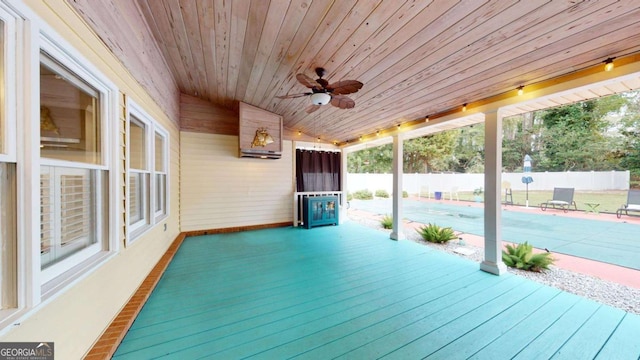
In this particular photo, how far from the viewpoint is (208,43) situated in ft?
9.68

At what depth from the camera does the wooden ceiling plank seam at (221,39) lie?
2.28 meters

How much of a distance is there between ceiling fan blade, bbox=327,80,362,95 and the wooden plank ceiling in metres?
0.37

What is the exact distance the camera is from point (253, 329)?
2.00m

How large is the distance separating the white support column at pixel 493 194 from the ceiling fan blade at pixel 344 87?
2138 mm

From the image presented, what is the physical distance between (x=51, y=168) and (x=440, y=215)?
29.4 ft

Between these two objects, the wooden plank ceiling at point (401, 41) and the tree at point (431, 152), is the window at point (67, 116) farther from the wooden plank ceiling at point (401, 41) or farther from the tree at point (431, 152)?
the tree at point (431, 152)

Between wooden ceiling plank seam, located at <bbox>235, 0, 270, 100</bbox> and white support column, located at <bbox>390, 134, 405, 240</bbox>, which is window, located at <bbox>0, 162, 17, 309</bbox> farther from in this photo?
white support column, located at <bbox>390, 134, 405, 240</bbox>

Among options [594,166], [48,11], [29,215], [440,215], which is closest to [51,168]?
[29,215]

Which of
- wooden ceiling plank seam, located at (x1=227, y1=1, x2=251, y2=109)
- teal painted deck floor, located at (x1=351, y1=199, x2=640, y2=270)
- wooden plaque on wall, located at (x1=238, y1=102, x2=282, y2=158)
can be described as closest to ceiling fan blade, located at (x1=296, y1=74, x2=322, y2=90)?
wooden ceiling plank seam, located at (x1=227, y1=1, x2=251, y2=109)

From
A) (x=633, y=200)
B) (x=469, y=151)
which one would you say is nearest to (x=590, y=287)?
(x=633, y=200)

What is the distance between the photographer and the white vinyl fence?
5050 mm

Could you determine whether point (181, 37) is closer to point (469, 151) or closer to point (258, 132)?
point (258, 132)

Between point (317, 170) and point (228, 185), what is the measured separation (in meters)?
2.48

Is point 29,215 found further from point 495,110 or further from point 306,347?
point 495,110
